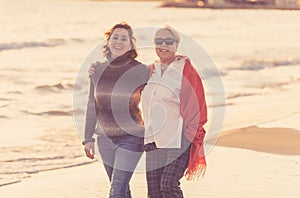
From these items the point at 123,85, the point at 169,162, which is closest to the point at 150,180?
the point at 169,162

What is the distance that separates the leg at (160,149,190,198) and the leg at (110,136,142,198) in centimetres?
26

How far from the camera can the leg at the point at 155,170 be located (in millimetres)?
6609

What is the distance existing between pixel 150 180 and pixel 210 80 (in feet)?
67.3

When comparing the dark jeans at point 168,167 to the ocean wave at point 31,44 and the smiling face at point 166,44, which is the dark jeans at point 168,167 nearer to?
the smiling face at point 166,44

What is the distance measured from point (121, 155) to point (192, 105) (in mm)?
685

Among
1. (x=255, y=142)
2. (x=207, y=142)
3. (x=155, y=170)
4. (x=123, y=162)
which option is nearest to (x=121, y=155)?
(x=123, y=162)

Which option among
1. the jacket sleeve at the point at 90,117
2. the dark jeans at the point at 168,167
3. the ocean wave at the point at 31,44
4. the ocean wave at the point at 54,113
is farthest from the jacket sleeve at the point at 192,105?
the ocean wave at the point at 31,44

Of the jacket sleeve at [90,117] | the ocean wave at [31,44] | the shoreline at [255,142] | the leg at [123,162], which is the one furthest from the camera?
the ocean wave at [31,44]

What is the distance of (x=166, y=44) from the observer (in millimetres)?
6547

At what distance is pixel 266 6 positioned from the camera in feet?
452

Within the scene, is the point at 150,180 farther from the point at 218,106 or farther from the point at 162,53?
the point at 218,106

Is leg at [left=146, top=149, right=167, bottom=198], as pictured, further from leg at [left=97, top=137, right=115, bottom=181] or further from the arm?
the arm

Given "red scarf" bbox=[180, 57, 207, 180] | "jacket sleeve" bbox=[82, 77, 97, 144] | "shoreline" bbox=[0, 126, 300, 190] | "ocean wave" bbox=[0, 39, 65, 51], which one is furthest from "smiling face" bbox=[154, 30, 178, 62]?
"ocean wave" bbox=[0, 39, 65, 51]

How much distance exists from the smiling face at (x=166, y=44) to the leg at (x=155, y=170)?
2.43 ft
